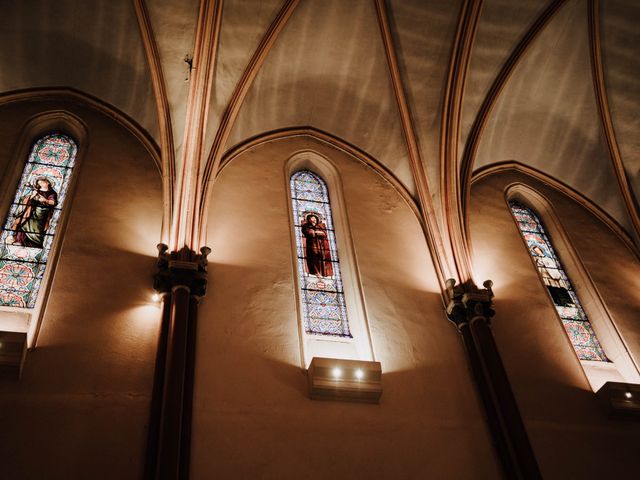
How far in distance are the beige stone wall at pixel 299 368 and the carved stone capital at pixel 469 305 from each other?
0.22 m

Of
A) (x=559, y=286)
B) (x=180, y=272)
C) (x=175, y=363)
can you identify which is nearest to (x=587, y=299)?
(x=559, y=286)

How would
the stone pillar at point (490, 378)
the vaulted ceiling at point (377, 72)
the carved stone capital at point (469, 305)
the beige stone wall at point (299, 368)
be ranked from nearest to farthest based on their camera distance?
the beige stone wall at point (299, 368) → the stone pillar at point (490, 378) → the carved stone capital at point (469, 305) → the vaulted ceiling at point (377, 72)

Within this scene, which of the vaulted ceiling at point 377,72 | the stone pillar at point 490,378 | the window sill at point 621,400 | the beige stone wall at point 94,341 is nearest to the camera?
the beige stone wall at point 94,341

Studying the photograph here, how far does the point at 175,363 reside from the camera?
7.64 metres

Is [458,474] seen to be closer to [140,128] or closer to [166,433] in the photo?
[166,433]

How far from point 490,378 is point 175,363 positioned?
416 centimetres

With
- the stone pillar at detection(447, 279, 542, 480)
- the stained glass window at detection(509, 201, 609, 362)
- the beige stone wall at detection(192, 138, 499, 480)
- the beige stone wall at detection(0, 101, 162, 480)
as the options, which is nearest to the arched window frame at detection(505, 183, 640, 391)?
the stained glass window at detection(509, 201, 609, 362)

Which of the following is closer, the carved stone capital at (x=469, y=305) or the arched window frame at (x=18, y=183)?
the arched window frame at (x=18, y=183)

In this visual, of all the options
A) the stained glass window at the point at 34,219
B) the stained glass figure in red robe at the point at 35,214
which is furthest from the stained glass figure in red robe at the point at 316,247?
the stained glass figure in red robe at the point at 35,214

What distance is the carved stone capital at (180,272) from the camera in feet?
28.0

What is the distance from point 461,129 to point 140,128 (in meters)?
5.56

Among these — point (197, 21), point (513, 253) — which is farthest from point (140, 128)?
point (513, 253)

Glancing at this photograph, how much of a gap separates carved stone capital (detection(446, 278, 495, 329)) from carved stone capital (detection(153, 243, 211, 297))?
12.0ft

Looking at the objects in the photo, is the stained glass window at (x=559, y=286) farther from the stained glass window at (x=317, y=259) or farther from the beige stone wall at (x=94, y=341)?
the beige stone wall at (x=94, y=341)
